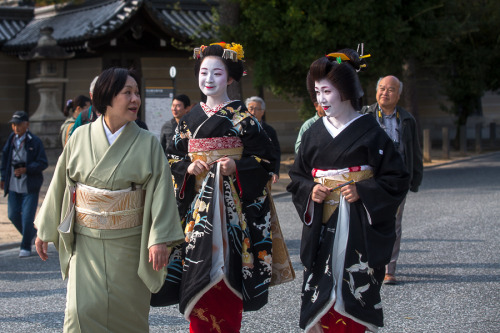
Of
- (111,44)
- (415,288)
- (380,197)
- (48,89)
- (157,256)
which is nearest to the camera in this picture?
(157,256)

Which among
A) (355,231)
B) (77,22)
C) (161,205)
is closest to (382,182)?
(355,231)

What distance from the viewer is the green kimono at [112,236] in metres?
3.86

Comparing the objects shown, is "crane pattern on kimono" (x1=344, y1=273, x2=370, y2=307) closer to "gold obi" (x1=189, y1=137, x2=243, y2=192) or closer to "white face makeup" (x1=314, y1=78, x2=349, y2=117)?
"white face makeup" (x1=314, y1=78, x2=349, y2=117)

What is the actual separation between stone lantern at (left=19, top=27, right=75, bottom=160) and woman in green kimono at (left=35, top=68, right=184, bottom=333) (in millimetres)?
14608

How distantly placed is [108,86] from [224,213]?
1165 mm

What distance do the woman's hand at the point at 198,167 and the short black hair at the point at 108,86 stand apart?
0.79 meters

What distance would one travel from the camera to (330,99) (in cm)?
425

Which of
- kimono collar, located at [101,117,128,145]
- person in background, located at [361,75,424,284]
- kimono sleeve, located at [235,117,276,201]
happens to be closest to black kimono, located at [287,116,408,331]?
kimono sleeve, located at [235,117,276,201]

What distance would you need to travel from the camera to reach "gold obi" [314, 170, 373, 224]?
425cm

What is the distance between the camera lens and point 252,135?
15.5ft

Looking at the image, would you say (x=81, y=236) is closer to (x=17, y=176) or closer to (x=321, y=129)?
(x=321, y=129)

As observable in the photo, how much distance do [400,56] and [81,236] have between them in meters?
14.3

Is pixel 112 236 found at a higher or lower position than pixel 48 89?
lower

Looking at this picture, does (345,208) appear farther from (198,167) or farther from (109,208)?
(109,208)
